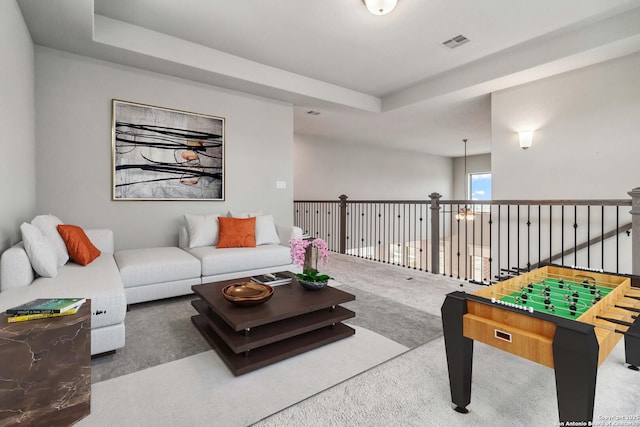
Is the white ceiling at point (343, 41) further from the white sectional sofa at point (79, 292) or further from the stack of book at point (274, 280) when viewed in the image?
the stack of book at point (274, 280)

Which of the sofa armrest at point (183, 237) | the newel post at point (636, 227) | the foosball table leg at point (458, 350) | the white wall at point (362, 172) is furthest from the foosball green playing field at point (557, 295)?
the white wall at point (362, 172)

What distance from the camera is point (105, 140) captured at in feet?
11.5

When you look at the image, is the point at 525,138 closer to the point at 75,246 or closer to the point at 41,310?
the point at 41,310

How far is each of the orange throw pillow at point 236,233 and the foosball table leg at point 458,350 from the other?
2.70m

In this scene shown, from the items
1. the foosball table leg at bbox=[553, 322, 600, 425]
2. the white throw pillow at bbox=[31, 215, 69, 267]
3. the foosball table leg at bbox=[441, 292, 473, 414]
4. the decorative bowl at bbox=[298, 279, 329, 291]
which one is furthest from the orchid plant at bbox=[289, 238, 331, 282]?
the white throw pillow at bbox=[31, 215, 69, 267]

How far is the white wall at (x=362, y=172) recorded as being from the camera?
7.21m

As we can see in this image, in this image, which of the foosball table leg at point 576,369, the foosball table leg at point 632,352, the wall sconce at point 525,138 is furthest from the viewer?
the wall sconce at point 525,138

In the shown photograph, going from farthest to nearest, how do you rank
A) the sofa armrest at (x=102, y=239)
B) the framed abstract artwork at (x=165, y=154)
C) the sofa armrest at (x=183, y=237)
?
1. the sofa armrest at (x=183, y=237)
2. the framed abstract artwork at (x=165, y=154)
3. the sofa armrest at (x=102, y=239)

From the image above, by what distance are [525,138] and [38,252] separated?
197 inches

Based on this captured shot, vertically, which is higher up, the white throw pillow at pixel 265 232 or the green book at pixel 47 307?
the white throw pillow at pixel 265 232

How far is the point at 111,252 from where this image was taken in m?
3.27

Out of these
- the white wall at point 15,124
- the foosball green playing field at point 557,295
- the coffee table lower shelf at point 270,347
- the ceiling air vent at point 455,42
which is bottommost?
the coffee table lower shelf at point 270,347

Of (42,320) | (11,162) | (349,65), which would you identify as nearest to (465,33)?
(349,65)

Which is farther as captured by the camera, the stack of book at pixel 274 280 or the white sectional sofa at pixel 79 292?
the stack of book at pixel 274 280
